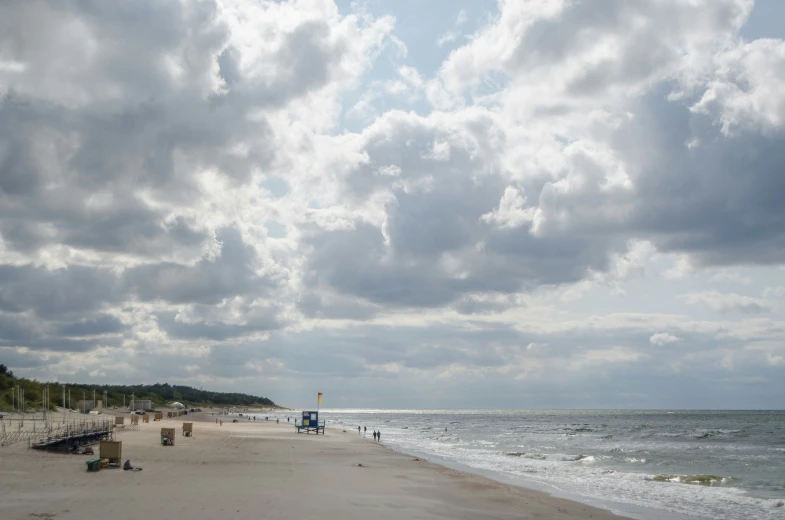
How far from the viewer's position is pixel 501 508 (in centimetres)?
2102

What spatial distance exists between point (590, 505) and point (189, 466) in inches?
655

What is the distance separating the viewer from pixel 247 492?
2075 cm

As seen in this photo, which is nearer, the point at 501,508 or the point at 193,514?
the point at 193,514

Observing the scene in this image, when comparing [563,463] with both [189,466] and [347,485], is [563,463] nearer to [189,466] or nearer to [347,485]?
[347,485]

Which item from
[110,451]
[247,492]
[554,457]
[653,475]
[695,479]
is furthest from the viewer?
[554,457]

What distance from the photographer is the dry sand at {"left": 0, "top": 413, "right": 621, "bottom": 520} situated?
16.8 meters

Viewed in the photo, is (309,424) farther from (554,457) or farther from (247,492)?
(247,492)

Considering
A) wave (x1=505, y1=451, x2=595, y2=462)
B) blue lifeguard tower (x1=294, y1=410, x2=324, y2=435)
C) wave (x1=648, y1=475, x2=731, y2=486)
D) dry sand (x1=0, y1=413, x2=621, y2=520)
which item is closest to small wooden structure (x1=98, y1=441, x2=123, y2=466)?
dry sand (x1=0, y1=413, x2=621, y2=520)

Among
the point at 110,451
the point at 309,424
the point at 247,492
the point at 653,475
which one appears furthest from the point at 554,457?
the point at 309,424

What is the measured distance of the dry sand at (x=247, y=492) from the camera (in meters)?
16.8

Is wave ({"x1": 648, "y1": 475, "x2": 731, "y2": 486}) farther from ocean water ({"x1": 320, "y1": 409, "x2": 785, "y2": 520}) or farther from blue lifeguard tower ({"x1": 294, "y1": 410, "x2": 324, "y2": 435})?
blue lifeguard tower ({"x1": 294, "y1": 410, "x2": 324, "y2": 435})

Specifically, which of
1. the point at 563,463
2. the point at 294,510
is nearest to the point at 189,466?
the point at 294,510

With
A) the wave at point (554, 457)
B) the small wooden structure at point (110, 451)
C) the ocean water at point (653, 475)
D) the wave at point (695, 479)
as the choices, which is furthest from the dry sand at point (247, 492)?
the wave at point (554, 457)

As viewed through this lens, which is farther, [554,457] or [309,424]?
[309,424]
